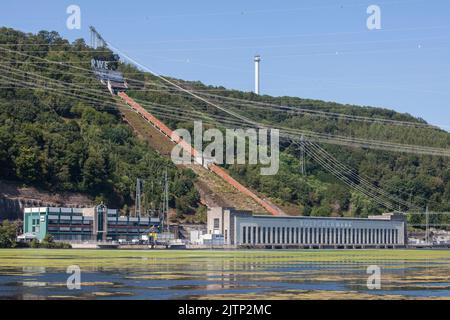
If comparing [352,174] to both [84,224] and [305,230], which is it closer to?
[305,230]

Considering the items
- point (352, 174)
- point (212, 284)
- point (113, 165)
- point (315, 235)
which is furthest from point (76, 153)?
point (212, 284)

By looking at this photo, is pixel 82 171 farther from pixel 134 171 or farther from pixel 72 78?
pixel 72 78

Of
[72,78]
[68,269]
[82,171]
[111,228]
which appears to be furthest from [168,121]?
[68,269]

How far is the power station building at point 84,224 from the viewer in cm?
11838

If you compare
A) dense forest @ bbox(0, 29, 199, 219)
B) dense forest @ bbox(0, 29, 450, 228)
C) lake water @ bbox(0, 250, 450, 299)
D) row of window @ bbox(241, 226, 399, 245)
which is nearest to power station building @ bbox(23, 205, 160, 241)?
dense forest @ bbox(0, 29, 199, 219)

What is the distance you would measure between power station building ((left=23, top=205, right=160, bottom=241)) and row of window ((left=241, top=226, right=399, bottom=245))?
15.6m

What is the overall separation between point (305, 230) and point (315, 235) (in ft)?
10.8

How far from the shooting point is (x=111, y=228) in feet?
419

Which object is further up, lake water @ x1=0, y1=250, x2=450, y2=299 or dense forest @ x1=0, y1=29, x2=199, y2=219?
dense forest @ x1=0, y1=29, x2=199, y2=219

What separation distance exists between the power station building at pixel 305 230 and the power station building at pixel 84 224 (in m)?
10.9

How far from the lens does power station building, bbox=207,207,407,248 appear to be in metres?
136

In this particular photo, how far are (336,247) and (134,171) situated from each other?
3578cm

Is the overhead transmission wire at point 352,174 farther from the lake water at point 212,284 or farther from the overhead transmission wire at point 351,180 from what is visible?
the lake water at point 212,284

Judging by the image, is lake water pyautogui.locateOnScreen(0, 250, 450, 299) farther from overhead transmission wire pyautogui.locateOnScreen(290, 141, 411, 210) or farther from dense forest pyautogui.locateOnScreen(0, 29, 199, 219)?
overhead transmission wire pyautogui.locateOnScreen(290, 141, 411, 210)
